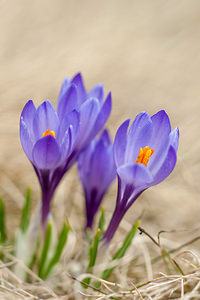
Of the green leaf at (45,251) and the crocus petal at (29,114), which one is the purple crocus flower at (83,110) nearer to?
the crocus petal at (29,114)

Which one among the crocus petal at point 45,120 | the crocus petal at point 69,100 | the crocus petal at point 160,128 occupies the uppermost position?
the crocus petal at point 69,100

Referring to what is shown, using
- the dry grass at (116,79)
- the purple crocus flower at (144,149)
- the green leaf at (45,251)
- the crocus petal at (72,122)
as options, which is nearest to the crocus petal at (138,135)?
the purple crocus flower at (144,149)

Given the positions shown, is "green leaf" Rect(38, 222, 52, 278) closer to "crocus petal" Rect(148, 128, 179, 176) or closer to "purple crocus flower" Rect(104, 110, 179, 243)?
"purple crocus flower" Rect(104, 110, 179, 243)

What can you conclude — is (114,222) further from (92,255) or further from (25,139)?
(25,139)

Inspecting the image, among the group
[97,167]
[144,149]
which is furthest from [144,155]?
[97,167]

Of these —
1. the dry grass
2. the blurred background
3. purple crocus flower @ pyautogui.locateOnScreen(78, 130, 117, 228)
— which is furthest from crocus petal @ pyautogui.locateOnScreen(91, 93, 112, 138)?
the blurred background

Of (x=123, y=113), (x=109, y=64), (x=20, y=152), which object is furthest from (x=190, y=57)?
(x=20, y=152)
